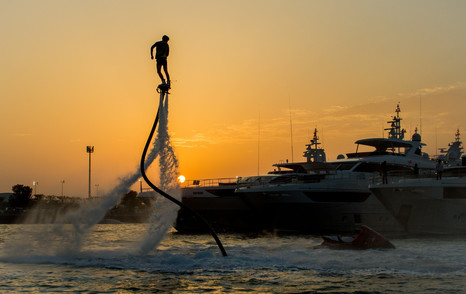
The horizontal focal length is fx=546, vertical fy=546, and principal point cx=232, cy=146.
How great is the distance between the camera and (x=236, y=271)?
18.6m

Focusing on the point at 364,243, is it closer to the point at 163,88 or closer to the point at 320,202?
the point at 163,88

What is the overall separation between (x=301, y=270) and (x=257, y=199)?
2696 cm

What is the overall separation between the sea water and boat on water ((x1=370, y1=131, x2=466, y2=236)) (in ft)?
44.7

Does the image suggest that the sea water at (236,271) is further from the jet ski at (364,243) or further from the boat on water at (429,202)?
the boat on water at (429,202)

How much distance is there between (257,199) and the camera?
1795 inches

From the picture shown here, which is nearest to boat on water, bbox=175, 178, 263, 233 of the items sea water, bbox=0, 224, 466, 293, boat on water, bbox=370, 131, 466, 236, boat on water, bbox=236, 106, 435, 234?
boat on water, bbox=236, 106, 435, 234

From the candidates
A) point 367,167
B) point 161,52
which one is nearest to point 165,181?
point 161,52

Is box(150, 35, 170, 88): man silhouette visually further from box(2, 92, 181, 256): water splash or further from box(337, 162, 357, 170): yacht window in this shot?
box(337, 162, 357, 170): yacht window

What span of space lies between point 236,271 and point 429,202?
23.7 m

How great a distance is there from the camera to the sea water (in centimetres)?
1598

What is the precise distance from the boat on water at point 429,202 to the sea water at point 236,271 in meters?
13.6

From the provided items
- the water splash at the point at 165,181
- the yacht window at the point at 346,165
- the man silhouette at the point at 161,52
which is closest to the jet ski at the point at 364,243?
the water splash at the point at 165,181

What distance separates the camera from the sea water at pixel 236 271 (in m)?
16.0

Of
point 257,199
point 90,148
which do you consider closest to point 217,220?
point 257,199
